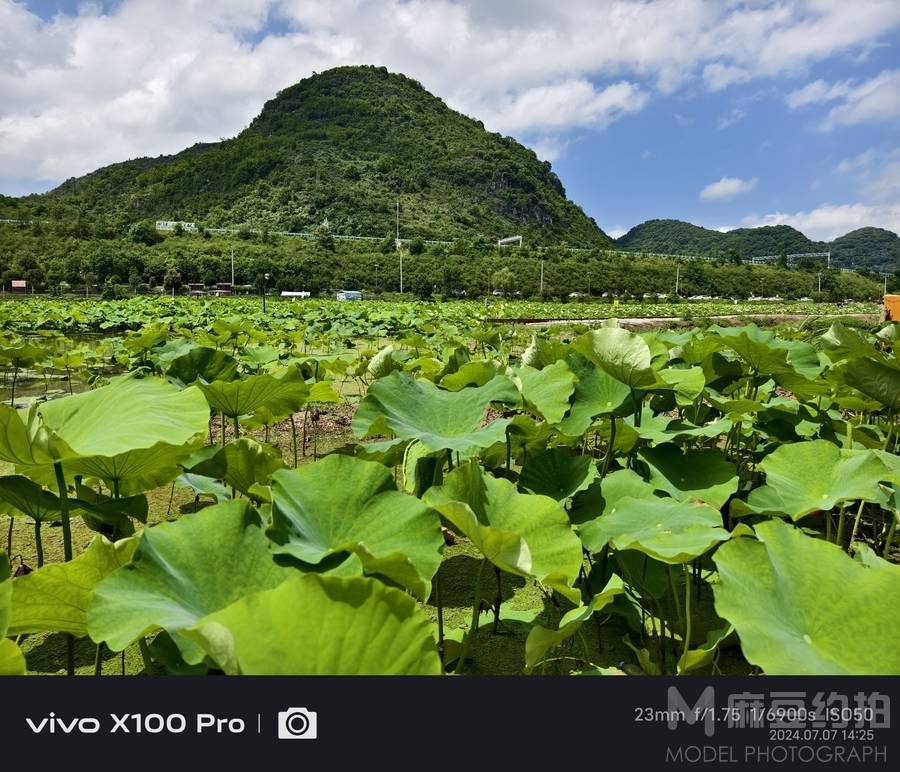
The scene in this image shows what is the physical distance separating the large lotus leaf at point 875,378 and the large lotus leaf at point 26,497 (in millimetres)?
2005

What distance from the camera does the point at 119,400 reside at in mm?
1201

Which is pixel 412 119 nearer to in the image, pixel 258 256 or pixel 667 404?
pixel 258 256

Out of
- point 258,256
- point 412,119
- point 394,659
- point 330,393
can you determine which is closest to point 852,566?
point 394,659

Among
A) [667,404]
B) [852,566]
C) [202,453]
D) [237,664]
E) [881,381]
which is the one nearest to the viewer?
[237,664]

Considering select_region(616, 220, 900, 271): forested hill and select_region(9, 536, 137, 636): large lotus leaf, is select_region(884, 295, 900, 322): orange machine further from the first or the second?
select_region(616, 220, 900, 271): forested hill

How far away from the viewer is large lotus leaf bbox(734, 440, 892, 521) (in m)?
1.19

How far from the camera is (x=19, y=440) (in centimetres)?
99

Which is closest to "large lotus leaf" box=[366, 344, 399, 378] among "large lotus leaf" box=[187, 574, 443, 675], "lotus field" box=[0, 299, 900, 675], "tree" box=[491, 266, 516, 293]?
"lotus field" box=[0, 299, 900, 675]

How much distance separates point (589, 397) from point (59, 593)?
1359mm

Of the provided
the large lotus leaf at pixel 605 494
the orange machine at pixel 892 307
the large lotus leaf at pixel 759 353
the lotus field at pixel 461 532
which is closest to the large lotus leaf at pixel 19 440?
the lotus field at pixel 461 532

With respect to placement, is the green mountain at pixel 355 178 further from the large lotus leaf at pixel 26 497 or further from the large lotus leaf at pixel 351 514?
the large lotus leaf at pixel 351 514

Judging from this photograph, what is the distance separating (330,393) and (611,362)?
1059 mm

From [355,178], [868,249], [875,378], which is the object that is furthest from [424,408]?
[868,249]

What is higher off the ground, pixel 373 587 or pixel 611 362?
pixel 611 362
